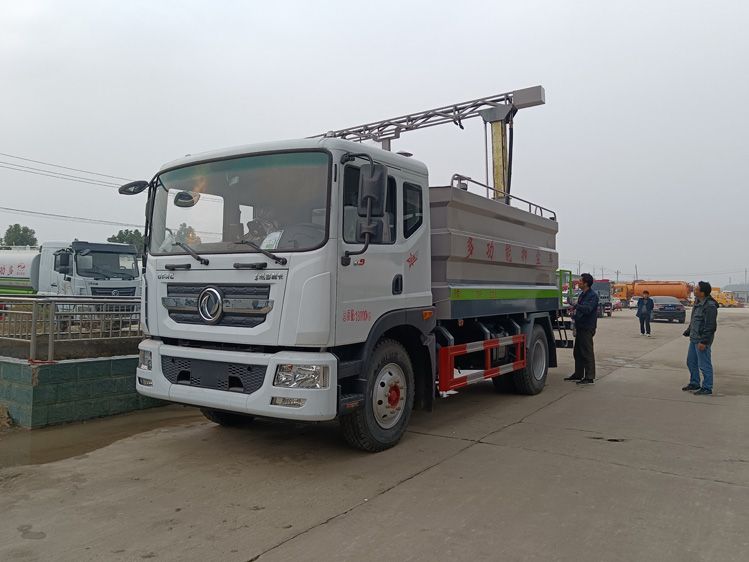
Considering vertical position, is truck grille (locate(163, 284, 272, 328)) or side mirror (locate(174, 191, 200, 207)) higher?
side mirror (locate(174, 191, 200, 207))

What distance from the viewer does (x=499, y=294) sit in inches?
290

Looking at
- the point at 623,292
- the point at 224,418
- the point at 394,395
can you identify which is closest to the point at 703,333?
the point at 394,395

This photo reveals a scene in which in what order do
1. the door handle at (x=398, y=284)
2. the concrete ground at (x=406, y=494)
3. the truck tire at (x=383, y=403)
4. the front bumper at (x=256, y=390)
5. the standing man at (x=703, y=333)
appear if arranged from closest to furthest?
the concrete ground at (x=406, y=494)
the front bumper at (x=256, y=390)
the truck tire at (x=383, y=403)
the door handle at (x=398, y=284)
the standing man at (x=703, y=333)

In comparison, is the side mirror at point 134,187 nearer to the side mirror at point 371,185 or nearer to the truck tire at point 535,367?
the side mirror at point 371,185

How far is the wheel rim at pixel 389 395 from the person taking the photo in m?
5.15

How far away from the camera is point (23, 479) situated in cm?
446

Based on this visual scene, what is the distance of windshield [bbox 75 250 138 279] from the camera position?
15.5 meters

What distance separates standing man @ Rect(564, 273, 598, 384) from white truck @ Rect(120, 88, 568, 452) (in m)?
3.93

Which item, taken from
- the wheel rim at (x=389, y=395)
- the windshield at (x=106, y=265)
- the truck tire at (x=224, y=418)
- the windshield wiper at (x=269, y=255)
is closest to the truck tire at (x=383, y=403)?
the wheel rim at (x=389, y=395)

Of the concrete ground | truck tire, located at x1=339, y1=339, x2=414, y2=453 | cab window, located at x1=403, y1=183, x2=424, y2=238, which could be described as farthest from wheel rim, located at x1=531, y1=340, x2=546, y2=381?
cab window, located at x1=403, y1=183, x2=424, y2=238

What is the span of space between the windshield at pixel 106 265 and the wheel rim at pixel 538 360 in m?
11.9

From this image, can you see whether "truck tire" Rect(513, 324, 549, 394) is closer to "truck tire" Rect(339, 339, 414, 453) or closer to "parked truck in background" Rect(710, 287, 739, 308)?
"truck tire" Rect(339, 339, 414, 453)

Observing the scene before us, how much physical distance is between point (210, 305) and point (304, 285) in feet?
3.10

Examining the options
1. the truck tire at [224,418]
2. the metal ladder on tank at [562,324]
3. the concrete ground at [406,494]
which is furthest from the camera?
the metal ladder on tank at [562,324]
